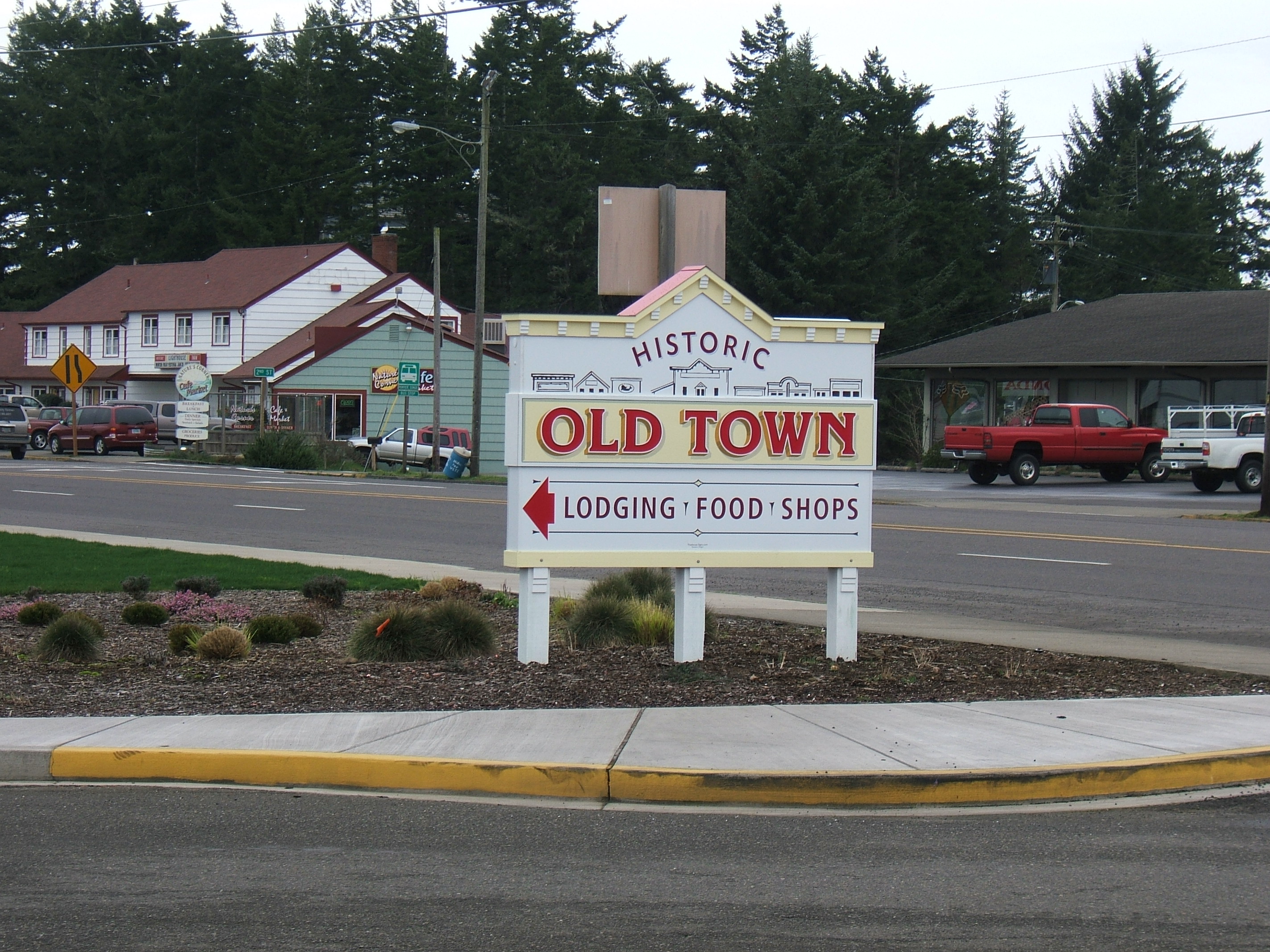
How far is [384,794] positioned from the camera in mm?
6547

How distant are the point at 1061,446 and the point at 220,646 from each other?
2798 cm

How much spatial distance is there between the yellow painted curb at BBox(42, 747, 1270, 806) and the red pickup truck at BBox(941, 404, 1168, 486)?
2708cm

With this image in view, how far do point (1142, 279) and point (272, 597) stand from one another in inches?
2565

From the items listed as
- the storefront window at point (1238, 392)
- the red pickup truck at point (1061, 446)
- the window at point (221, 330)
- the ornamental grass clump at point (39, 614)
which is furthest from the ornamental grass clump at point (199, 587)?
the window at point (221, 330)

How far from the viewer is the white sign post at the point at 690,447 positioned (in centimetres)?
887

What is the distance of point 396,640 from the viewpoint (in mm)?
9391

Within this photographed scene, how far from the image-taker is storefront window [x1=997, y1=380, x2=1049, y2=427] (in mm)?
42906

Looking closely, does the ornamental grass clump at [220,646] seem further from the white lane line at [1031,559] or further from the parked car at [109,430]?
the parked car at [109,430]

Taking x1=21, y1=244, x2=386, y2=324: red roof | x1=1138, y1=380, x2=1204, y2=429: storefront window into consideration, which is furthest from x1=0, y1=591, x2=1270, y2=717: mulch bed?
x1=21, y1=244, x2=386, y2=324: red roof

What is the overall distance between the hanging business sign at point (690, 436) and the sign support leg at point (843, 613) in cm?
11

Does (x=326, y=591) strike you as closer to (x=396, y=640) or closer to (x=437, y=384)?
(x=396, y=640)

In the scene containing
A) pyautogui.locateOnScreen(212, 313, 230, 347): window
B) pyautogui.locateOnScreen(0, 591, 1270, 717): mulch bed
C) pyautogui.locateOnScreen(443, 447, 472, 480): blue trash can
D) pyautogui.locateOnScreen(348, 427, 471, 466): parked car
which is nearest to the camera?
pyautogui.locateOnScreen(0, 591, 1270, 717): mulch bed

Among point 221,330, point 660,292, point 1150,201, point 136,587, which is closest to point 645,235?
point 660,292

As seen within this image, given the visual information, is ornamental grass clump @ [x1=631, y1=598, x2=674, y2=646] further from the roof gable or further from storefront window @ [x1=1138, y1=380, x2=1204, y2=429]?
storefront window @ [x1=1138, y1=380, x2=1204, y2=429]
